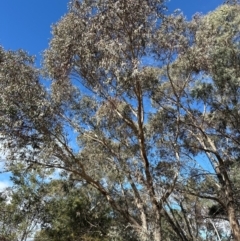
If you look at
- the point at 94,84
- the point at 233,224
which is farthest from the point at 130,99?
the point at 233,224

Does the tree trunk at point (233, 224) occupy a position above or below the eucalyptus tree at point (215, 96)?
below

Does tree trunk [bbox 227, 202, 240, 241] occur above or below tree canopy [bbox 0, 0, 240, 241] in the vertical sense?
below

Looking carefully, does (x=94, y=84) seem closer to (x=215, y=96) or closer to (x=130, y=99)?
(x=130, y=99)

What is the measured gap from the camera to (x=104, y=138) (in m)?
11.9

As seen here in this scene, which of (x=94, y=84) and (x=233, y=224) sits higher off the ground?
(x=94, y=84)

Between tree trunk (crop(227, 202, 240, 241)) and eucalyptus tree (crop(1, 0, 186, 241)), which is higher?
eucalyptus tree (crop(1, 0, 186, 241))

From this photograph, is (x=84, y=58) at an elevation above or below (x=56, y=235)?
above

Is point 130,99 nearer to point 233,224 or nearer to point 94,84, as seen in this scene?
point 94,84

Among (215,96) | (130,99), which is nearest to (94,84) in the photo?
(130,99)

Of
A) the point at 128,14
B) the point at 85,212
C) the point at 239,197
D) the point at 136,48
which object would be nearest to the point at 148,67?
the point at 136,48

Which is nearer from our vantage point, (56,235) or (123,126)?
(123,126)

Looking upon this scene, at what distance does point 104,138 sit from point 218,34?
484 centimetres

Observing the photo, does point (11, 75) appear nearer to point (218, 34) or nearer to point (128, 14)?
point (128, 14)

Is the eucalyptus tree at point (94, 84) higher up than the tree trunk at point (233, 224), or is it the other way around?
the eucalyptus tree at point (94, 84)
